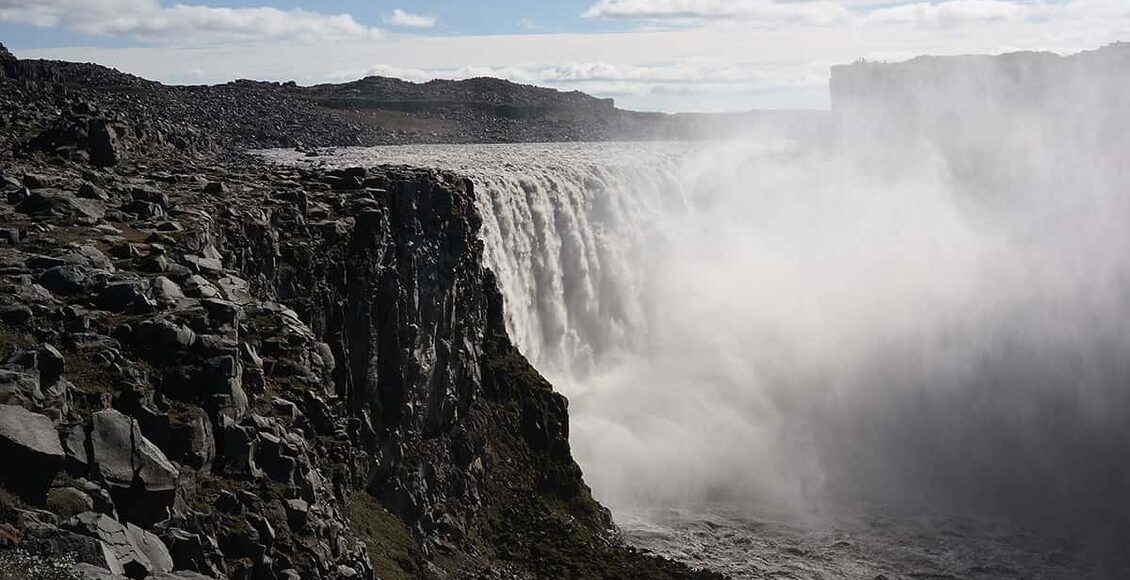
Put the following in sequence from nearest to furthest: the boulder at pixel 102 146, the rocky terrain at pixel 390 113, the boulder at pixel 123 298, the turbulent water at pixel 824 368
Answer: the boulder at pixel 123 298 → the boulder at pixel 102 146 → the turbulent water at pixel 824 368 → the rocky terrain at pixel 390 113

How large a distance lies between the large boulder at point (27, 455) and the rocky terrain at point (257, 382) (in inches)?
1.3

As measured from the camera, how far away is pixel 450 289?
42188 millimetres

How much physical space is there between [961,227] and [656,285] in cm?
2603

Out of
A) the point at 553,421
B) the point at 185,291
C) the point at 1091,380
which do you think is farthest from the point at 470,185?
the point at 1091,380

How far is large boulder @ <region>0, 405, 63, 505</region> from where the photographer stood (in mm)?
16828

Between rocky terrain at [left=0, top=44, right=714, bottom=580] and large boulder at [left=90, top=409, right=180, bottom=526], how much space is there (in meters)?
0.04

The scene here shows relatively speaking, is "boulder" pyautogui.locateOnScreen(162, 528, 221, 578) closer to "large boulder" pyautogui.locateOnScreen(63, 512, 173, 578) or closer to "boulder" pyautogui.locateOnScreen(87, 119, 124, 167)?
"large boulder" pyautogui.locateOnScreen(63, 512, 173, 578)

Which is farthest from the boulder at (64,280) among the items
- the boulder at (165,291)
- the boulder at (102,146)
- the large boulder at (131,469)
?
the boulder at (102,146)

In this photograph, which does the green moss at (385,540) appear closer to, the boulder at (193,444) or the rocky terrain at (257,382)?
the rocky terrain at (257,382)

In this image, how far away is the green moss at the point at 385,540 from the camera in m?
32.4

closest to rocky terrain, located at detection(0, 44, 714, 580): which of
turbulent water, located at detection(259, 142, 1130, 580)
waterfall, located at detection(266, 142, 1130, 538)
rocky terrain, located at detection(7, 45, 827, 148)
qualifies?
turbulent water, located at detection(259, 142, 1130, 580)

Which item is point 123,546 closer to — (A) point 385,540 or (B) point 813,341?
(A) point 385,540

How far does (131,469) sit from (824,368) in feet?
175

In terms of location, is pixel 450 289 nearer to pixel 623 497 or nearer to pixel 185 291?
pixel 623 497
